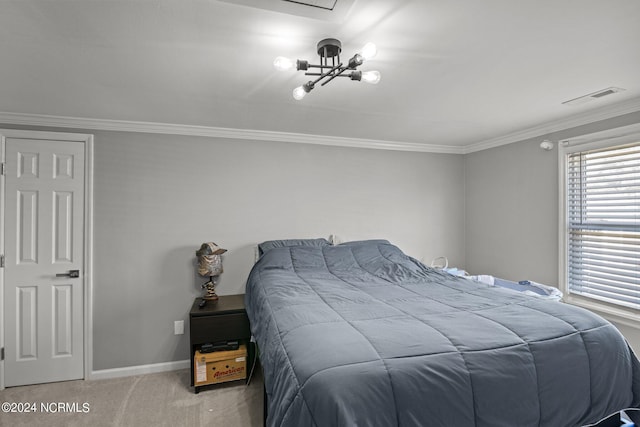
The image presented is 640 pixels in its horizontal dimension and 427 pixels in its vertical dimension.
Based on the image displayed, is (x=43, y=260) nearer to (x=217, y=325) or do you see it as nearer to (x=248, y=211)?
(x=217, y=325)

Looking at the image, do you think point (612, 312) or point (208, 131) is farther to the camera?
point (208, 131)

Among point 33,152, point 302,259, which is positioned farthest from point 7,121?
point 302,259

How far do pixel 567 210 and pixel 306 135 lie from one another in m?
2.65

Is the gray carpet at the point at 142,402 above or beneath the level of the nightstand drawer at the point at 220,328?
beneath

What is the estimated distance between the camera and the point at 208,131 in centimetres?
327

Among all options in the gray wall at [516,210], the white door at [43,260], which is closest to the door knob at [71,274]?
the white door at [43,260]

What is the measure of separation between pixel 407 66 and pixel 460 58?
0.95 ft

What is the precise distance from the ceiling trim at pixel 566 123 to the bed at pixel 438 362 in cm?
178

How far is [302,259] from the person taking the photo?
3.06 meters

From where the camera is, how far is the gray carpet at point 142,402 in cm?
234

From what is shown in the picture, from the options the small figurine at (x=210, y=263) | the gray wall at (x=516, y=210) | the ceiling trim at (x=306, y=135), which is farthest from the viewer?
the gray wall at (x=516, y=210)

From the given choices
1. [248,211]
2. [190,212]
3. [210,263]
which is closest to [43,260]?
[190,212]

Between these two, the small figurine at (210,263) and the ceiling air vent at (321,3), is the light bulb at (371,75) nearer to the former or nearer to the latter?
the ceiling air vent at (321,3)

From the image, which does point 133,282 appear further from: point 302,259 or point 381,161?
point 381,161
